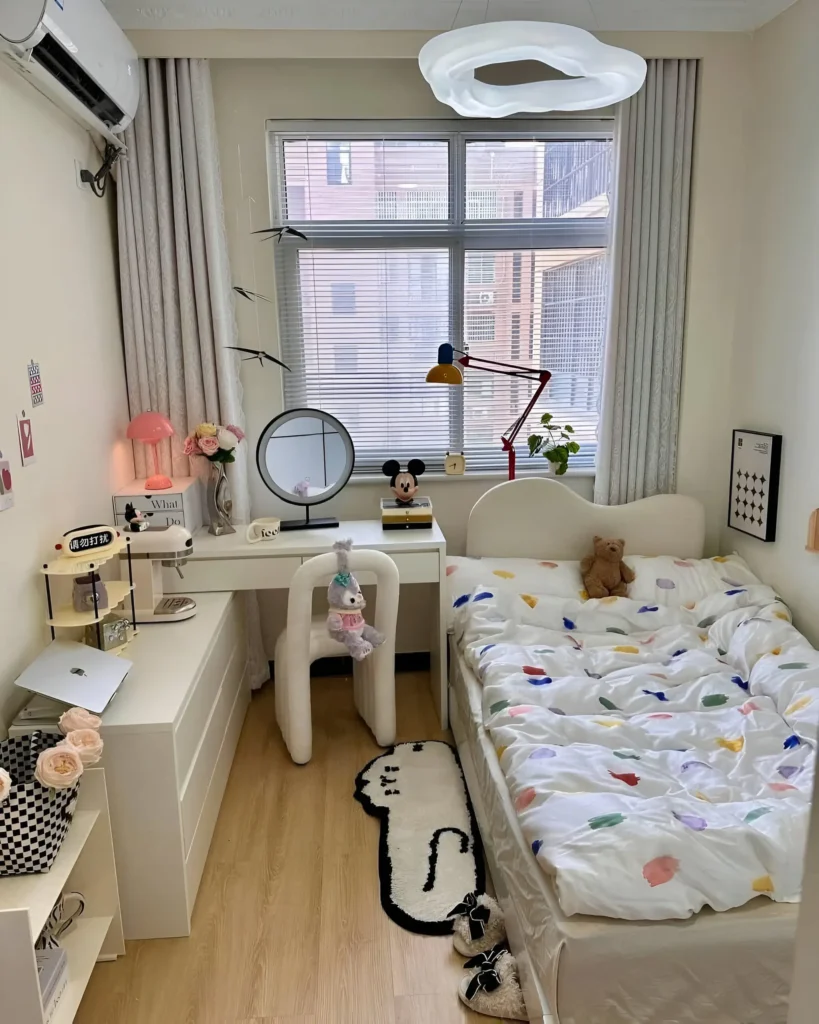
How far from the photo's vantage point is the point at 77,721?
166cm

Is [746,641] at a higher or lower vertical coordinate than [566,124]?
lower

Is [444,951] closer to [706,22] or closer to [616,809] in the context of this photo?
[616,809]

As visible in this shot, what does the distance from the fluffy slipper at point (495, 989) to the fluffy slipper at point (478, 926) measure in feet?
0.22

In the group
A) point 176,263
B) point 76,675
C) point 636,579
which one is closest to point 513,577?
point 636,579

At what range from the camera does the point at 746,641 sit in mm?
2387

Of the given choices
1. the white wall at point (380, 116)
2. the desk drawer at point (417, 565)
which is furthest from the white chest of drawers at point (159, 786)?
the white wall at point (380, 116)

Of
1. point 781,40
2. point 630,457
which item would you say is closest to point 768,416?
point 630,457

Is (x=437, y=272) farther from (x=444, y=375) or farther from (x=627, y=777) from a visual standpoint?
(x=627, y=777)

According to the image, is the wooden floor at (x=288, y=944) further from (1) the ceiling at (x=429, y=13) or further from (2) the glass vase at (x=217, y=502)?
(1) the ceiling at (x=429, y=13)

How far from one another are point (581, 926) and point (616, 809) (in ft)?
0.90

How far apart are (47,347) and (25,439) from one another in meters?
0.33

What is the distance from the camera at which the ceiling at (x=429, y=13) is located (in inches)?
99.9

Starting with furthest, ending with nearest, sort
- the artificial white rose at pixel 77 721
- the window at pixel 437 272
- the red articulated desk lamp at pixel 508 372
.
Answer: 1. the window at pixel 437 272
2. the red articulated desk lamp at pixel 508 372
3. the artificial white rose at pixel 77 721

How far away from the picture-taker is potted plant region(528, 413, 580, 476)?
3.13 meters
